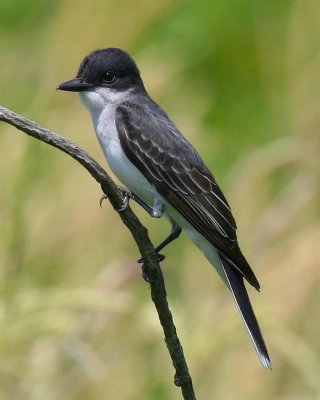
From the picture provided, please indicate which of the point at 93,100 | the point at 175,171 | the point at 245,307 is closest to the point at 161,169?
the point at 175,171

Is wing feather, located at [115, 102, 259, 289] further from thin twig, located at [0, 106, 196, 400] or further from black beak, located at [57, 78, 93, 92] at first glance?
thin twig, located at [0, 106, 196, 400]

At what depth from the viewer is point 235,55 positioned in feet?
22.2

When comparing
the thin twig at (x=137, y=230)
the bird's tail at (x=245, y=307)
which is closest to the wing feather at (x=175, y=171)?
the bird's tail at (x=245, y=307)

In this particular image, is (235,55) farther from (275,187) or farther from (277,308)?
Answer: (277,308)

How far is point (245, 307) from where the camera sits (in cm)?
332

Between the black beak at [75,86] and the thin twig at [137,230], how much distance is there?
1261mm

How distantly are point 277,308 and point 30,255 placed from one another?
3.11 feet

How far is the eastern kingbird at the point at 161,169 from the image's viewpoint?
359 centimetres

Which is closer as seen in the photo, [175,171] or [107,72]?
[175,171]

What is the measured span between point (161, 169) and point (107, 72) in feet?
1.70

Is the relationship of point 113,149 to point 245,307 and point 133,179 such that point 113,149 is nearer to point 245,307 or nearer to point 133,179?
point 133,179

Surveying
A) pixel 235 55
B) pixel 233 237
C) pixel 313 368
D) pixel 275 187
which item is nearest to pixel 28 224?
pixel 233 237

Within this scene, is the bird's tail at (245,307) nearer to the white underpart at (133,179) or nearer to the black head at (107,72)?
the white underpart at (133,179)

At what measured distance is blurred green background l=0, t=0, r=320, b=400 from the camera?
3555mm
